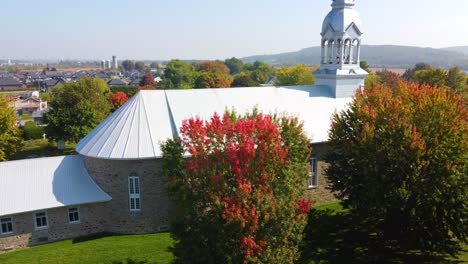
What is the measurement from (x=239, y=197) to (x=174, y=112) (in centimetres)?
1428

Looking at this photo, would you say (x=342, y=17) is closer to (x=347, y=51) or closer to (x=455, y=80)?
(x=347, y=51)

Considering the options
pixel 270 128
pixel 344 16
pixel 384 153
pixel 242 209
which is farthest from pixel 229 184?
pixel 344 16

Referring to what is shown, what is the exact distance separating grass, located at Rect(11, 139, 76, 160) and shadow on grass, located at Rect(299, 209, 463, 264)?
3880 cm

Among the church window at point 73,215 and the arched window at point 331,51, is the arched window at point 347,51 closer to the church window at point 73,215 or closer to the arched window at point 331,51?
the arched window at point 331,51

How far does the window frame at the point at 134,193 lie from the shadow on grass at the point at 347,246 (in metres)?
11.9

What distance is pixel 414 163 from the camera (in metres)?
19.5

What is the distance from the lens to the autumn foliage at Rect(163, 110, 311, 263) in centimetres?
1466

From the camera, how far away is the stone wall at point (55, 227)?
23547mm

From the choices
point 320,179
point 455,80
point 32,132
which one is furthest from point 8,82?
point 320,179

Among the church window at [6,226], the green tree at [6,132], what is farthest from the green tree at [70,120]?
the church window at [6,226]

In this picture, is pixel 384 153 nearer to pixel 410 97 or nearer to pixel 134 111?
pixel 410 97

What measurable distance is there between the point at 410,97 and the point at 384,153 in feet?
13.2

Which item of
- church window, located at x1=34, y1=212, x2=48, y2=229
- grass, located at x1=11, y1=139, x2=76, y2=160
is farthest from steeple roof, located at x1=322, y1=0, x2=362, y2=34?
grass, located at x1=11, y1=139, x2=76, y2=160

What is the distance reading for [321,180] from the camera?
30969mm
